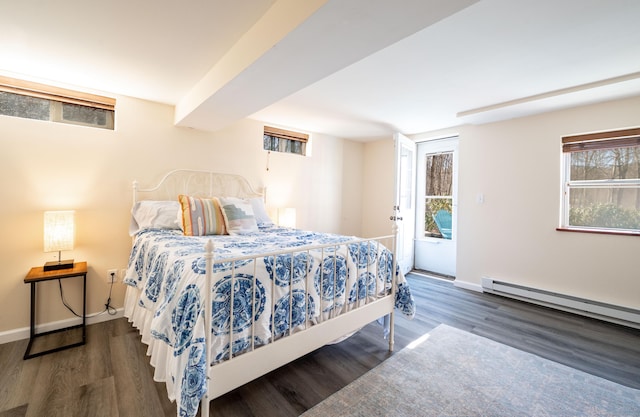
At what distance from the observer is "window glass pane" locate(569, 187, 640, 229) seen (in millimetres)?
2621

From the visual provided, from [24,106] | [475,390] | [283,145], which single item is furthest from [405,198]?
[24,106]

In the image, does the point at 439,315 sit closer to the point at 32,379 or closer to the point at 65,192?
the point at 32,379

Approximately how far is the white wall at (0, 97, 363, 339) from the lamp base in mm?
117

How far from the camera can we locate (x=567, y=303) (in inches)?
Answer: 111

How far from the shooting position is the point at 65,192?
232 centimetres

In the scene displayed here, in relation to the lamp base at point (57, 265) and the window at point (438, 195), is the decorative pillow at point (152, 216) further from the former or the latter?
the window at point (438, 195)

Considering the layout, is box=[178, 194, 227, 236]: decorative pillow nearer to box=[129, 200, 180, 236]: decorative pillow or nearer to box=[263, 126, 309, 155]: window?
box=[129, 200, 180, 236]: decorative pillow

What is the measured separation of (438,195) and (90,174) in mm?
4301

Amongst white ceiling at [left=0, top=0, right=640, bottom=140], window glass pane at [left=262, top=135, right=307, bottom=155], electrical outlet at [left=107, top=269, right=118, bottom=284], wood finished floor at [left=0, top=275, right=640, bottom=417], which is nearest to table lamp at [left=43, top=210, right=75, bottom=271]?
electrical outlet at [left=107, top=269, right=118, bottom=284]

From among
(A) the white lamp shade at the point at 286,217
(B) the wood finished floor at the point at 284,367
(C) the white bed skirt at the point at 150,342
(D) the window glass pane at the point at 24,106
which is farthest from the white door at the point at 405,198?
(D) the window glass pane at the point at 24,106

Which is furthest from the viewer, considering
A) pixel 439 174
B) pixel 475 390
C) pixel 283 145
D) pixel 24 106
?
pixel 439 174

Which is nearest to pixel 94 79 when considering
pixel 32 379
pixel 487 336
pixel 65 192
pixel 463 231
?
pixel 65 192

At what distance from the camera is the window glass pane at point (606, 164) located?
103 inches

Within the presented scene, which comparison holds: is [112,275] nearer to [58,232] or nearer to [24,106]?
[58,232]
